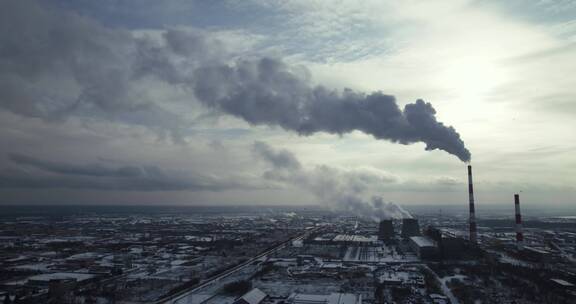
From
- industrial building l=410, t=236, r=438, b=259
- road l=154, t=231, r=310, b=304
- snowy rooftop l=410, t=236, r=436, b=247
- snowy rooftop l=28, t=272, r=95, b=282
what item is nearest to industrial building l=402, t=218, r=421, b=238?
snowy rooftop l=410, t=236, r=436, b=247

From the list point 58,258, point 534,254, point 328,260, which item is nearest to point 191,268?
point 328,260

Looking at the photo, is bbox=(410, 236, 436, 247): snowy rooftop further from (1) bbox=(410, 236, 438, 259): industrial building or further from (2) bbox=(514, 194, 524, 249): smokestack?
(2) bbox=(514, 194, 524, 249): smokestack

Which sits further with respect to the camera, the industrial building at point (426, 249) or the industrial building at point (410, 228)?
the industrial building at point (410, 228)

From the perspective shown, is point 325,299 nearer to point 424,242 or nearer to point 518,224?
point 424,242

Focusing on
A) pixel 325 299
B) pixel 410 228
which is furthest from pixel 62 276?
pixel 410 228

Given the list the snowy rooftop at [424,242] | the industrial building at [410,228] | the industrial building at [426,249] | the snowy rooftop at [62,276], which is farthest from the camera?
the industrial building at [410,228]

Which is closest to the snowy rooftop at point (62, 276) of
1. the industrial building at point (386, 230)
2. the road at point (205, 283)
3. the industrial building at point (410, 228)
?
the road at point (205, 283)

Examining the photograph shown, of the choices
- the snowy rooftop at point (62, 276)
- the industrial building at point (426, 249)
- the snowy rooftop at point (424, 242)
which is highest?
the snowy rooftop at point (424, 242)

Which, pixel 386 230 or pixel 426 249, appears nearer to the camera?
pixel 426 249

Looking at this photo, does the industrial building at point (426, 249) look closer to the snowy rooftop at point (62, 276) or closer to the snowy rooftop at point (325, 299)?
the snowy rooftop at point (325, 299)

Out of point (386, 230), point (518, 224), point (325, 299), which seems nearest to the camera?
point (325, 299)

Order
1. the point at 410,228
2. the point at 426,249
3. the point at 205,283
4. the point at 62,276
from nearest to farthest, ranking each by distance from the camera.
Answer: the point at 205,283, the point at 62,276, the point at 426,249, the point at 410,228
